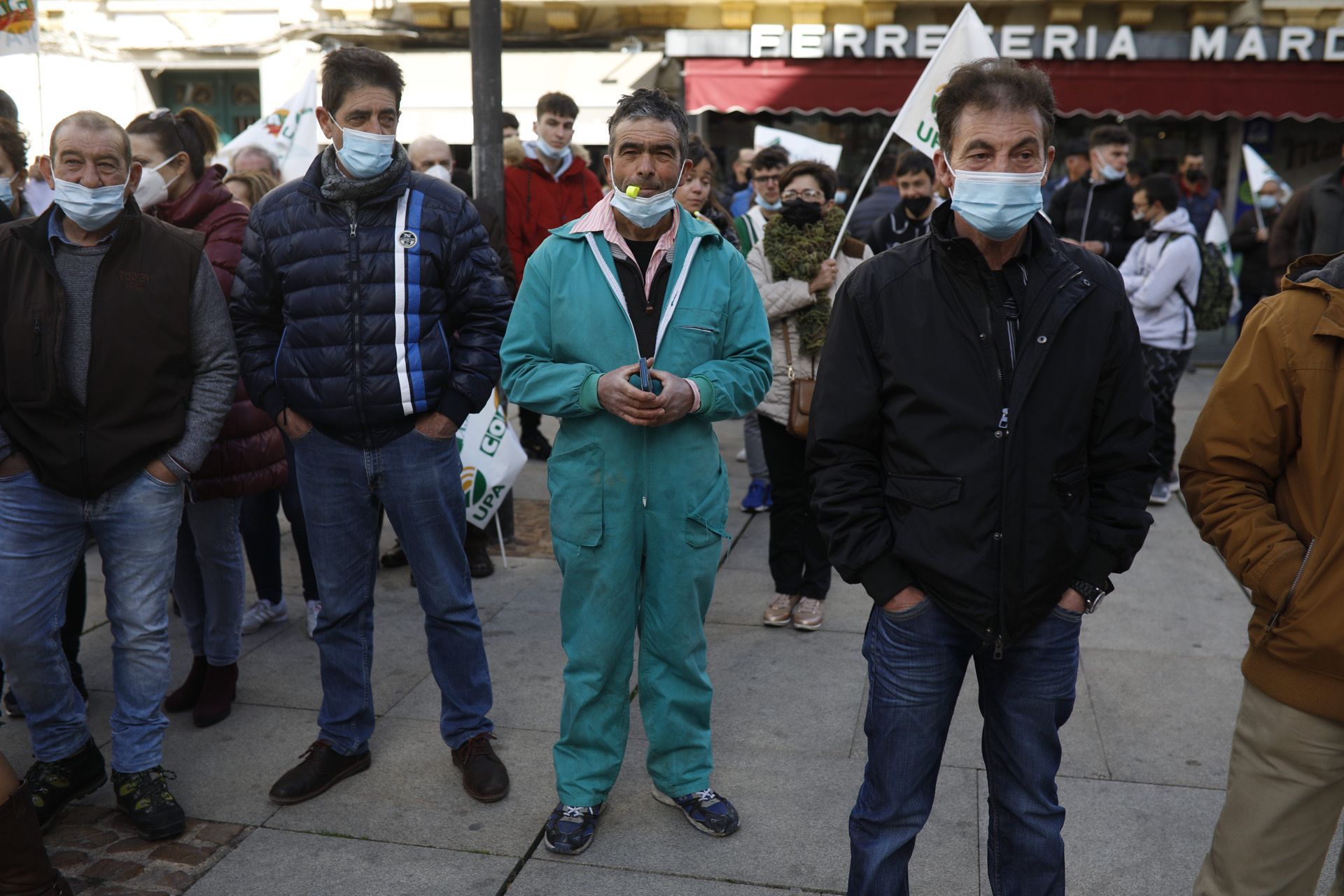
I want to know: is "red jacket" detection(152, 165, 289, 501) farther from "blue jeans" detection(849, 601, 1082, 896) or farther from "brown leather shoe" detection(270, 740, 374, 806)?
"blue jeans" detection(849, 601, 1082, 896)

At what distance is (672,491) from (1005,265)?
118 cm

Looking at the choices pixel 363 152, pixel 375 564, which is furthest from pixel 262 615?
pixel 363 152

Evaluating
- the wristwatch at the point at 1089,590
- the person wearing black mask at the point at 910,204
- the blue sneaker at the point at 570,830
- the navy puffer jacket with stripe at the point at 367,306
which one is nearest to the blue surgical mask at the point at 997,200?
the wristwatch at the point at 1089,590

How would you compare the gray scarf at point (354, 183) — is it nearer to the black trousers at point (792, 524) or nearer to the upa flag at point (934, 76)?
the black trousers at point (792, 524)

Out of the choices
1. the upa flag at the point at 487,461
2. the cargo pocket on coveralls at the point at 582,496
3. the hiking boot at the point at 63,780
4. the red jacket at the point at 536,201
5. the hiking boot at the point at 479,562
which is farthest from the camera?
the red jacket at the point at 536,201

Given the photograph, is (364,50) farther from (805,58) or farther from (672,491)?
(805,58)

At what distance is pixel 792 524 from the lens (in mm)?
5207

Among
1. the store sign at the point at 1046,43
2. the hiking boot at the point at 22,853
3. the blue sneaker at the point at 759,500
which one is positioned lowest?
the blue sneaker at the point at 759,500

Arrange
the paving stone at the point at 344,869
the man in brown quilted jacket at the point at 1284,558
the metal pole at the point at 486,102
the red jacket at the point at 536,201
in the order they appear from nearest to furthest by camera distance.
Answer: the man in brown quilted jacket at the point at 1284,558, the paving stone at the point at 344,869, the metal pole at the point at 486,102, the red jacket at the point at 536,201

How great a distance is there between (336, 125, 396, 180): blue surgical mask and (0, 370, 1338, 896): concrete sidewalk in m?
1.91

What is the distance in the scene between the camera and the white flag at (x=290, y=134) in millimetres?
8148

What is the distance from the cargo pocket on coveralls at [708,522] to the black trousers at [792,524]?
5.31 ft

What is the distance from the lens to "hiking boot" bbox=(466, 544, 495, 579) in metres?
5.94

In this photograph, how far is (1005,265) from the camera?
257 cm
